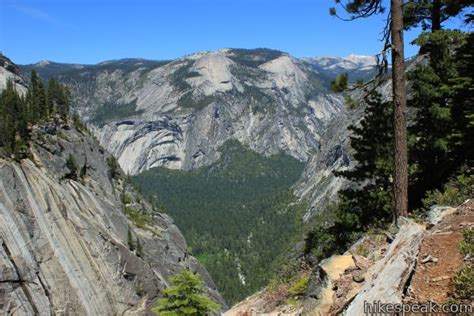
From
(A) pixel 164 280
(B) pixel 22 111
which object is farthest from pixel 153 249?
(B) pixel 22 111

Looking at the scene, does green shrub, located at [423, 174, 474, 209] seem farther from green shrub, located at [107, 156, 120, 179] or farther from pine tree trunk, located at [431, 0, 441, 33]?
green shrub, located at [107, 156, 120, 179]

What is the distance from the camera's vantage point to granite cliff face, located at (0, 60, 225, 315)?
67.1m

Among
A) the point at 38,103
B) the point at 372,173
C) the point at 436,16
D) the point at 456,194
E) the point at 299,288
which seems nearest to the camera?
the point at 456,194

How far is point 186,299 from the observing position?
81.5ft

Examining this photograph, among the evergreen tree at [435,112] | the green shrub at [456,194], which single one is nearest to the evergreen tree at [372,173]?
the evergreen tree at [435,112]

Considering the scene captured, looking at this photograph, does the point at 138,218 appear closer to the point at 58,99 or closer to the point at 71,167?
the point at 71,167

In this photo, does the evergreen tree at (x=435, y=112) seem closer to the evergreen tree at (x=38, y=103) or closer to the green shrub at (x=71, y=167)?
the green shrub at (x=71, y=167)

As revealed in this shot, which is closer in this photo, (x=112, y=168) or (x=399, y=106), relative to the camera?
(x=399, y=106)

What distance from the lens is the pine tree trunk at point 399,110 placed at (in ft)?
56.1

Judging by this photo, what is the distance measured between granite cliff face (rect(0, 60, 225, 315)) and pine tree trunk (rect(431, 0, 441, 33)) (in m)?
60.3

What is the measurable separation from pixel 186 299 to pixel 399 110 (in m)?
14.6

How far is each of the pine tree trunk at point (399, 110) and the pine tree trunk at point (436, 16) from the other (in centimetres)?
811

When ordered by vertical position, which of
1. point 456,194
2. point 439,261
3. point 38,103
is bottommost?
point 439,261

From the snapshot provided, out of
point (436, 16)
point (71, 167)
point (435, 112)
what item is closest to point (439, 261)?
point (435, 112)
